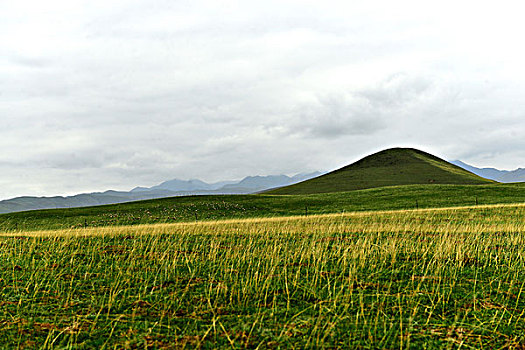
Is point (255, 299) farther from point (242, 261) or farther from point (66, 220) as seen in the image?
point (66, 220)

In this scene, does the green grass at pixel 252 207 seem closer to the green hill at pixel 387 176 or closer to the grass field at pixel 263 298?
the grass field at pixel 263 298

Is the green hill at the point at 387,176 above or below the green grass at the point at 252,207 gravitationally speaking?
above

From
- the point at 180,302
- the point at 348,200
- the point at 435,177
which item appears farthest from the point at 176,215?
the point at 435,177

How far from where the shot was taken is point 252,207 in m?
58.0

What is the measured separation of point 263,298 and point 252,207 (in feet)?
165

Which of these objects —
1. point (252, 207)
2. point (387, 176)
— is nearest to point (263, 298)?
point (252, 207)

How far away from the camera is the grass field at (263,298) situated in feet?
20.1

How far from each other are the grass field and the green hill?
95.9 meters

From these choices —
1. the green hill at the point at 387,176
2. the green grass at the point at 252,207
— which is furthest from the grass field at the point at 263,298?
the green hill at the point at 387,176

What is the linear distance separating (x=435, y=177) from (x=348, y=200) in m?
76.7

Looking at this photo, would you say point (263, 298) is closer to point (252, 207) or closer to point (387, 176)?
point (252, 207)

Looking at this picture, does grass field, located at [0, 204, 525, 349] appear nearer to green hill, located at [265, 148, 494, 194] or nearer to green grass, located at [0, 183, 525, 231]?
green grass, located at [0, 183, 525, 231]

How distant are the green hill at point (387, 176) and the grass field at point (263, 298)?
315 feet

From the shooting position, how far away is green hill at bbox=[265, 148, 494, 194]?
11337 cm
